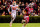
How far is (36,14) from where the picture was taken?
3822 millimetres

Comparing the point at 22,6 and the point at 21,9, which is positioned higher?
the point at 22,6

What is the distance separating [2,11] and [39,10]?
1.94m

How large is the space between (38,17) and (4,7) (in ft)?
5.80

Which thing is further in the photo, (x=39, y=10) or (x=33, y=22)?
(x=39, y=10)

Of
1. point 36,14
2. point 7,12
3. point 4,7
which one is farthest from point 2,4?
point 36,14

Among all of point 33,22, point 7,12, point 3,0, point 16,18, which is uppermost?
point 3,0

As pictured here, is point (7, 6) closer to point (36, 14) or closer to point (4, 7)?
point (4, 7)

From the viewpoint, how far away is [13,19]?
3.42 metres

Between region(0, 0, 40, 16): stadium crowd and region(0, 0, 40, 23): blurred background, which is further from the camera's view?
region(0, 0, 40, 16): stadium crowd

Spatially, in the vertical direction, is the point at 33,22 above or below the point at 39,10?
below

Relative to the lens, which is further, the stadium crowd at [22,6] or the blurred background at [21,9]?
the stadium crowd at [22,6]

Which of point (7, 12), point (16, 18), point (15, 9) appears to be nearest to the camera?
point (15, 9)

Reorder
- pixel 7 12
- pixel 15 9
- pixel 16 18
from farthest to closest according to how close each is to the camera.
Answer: pixel 7 12, pixel 16 18, pixel 15 9

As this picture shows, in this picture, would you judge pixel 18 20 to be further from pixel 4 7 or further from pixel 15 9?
pixel 4 7
